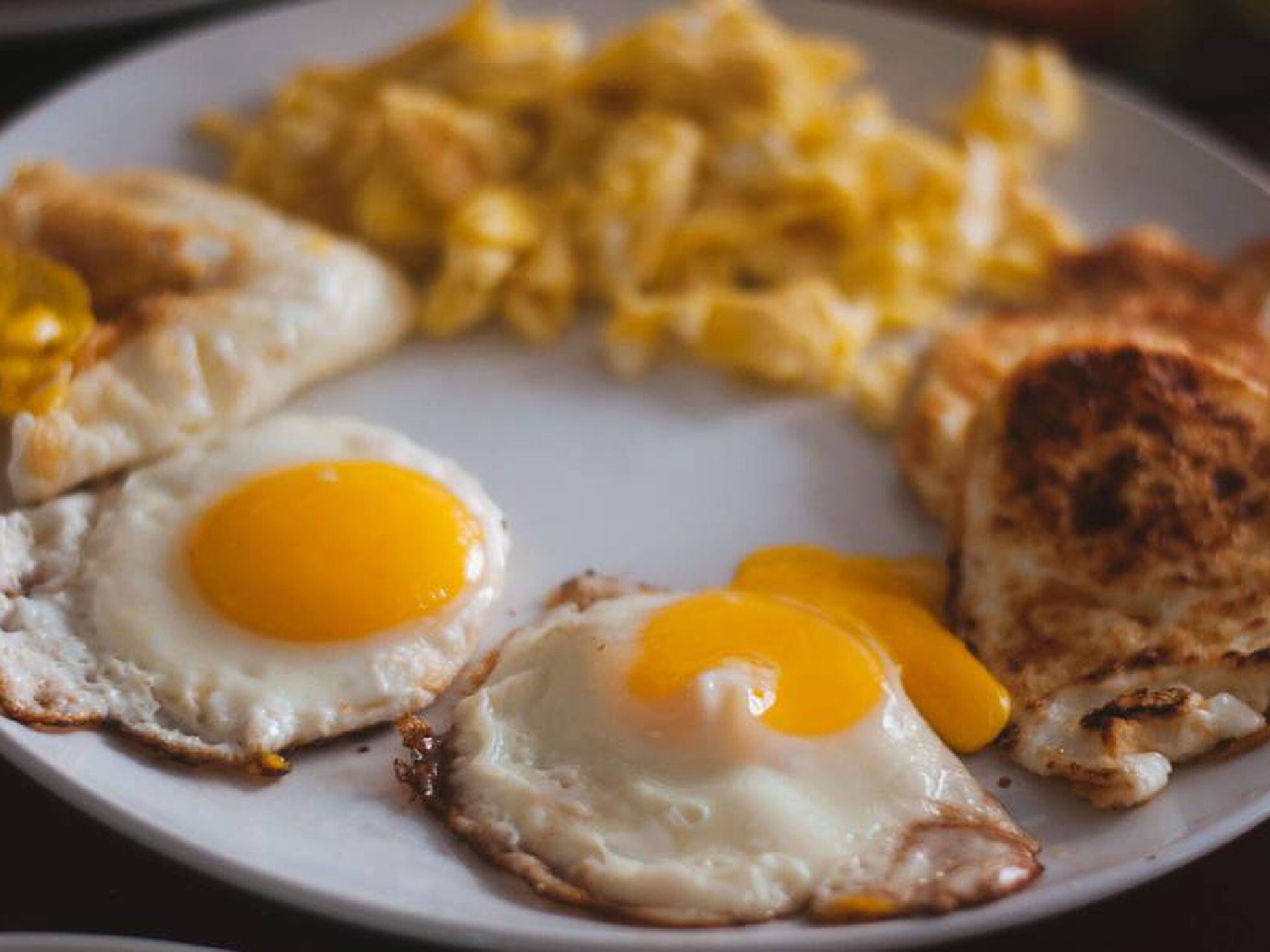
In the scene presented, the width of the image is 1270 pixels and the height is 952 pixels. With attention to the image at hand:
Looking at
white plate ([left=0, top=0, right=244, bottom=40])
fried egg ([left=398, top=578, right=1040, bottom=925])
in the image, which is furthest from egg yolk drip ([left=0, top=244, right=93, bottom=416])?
white plate ([left=0, top=0, right=244, bottom=40])

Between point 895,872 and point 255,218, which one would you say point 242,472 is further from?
point 895,872

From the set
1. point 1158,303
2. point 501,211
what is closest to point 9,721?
point 501,211

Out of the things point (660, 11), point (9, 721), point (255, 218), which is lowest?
point (9, 721)

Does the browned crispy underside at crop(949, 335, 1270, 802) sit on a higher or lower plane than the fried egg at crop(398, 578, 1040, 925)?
higher

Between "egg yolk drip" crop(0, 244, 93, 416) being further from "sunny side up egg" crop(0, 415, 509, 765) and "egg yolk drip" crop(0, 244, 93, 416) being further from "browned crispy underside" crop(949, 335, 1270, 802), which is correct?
"browned crispy underside" crop(949, 335, 1270, 802)

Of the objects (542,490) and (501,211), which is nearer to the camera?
(542,490)

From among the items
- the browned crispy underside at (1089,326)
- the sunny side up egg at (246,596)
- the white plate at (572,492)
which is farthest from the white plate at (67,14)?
the browned crispy underside at (1089,326)

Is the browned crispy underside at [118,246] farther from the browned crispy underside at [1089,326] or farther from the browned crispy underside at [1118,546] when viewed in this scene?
the browned crispy underside at [1118,546]
